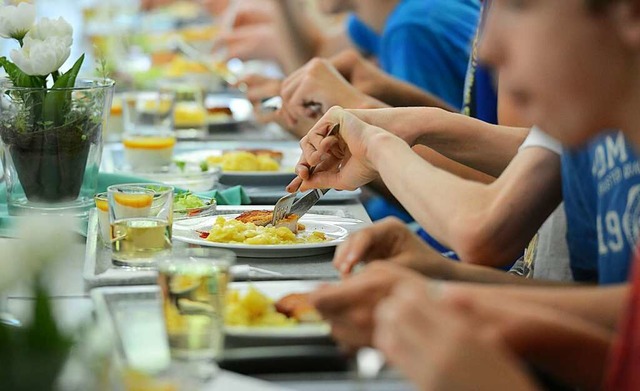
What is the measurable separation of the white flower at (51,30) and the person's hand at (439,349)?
1.25 m

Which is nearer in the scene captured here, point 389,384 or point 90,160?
point 389,384

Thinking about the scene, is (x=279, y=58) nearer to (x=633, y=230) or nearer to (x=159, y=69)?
(x=159, y=69)

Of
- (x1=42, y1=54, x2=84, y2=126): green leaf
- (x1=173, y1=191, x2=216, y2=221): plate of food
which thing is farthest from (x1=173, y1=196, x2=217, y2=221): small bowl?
(x1=42, y1=54, x2=84, y2=126): green leaf

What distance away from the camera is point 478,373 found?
0.93m

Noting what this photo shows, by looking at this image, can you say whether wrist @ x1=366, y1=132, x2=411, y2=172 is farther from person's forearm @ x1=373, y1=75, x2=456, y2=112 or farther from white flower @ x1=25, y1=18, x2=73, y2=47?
person's forearm @ x1=373, y1=75, x2=456, y2=112

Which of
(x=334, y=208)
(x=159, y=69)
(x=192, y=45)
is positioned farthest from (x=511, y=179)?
(x=192, y=45)

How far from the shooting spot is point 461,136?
204cm

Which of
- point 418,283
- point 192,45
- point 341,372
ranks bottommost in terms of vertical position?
point 192,45

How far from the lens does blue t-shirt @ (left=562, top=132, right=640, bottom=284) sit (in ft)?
4.71

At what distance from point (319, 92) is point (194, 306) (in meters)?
1.36

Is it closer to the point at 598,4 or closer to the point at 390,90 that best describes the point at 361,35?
the point at 390,90

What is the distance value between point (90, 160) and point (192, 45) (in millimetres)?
3760

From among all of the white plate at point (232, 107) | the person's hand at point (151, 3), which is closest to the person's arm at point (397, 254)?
the white plate at point (232, 107)

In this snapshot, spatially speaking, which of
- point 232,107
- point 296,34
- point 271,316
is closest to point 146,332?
point 271,316
